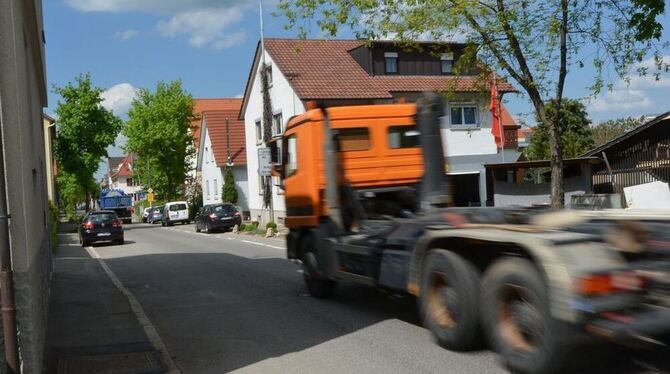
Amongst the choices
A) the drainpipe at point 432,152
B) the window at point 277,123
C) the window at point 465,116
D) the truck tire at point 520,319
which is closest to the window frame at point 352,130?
the drainpipe at point 432,152

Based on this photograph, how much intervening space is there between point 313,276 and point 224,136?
41284 millimetres

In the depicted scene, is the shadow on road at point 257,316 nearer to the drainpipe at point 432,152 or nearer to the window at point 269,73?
the drainpipe at point 432,152

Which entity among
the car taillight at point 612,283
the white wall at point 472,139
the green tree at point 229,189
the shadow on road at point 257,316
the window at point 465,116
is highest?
the window at point 465,116

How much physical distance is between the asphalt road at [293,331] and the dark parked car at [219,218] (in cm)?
1959

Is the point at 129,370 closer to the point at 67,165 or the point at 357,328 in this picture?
the point at 357,328

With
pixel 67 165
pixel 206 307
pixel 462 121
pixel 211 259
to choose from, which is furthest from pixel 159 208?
pixel 206 307

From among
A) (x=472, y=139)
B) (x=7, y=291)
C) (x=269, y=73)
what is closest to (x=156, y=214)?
(x=269, y=73)

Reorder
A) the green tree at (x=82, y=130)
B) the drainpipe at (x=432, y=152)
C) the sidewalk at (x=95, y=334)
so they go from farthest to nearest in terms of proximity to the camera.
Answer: the green tree at (x=82, y=130), the drainpipe at (x=432, y=152), the sidewalk at (x=95, y=334)

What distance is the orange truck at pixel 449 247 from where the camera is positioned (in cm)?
493

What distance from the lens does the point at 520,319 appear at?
18.4ft

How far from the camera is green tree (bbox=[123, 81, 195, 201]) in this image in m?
57.0

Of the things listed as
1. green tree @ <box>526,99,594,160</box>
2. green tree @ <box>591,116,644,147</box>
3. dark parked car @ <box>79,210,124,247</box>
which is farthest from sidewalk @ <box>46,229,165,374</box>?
green tree @ <box>591,116,644,147</box>

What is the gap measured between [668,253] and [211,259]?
48.4ft

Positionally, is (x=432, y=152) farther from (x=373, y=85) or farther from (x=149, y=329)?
(x=373, y=85)
